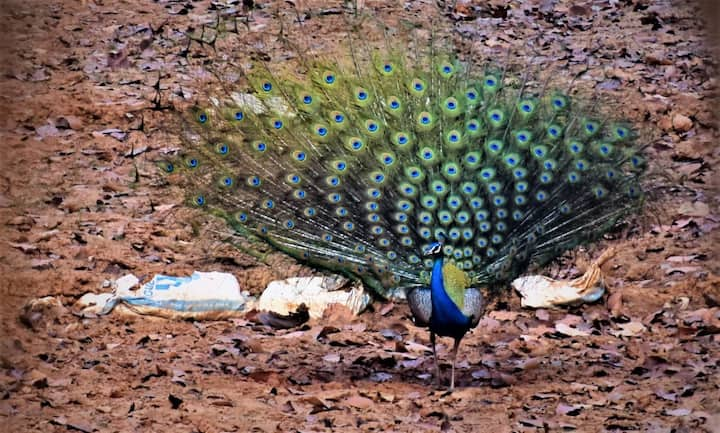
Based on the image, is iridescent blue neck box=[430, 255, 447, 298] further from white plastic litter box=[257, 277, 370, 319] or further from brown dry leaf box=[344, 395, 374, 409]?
white plastic litter box=[257, 277, 370, 319]

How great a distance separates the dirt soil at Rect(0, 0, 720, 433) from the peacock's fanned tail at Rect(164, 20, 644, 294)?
354 millimetres

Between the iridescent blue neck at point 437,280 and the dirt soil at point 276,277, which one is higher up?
the iridescent blue neck at point 437,280

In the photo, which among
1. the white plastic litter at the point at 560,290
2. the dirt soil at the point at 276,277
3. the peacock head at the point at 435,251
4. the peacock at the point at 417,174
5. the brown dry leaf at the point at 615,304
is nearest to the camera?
the peacock head at the point at 435,251

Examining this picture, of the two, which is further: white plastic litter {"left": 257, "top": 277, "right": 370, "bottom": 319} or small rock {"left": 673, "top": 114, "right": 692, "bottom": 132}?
small rock {"left": 673, "top": 114, "right": 692, "bottom": 132}

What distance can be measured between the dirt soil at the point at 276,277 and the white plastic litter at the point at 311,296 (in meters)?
0.08

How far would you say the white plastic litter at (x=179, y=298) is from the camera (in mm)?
6957

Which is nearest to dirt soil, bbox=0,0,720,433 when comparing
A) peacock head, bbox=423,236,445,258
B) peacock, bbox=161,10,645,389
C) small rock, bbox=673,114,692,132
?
small rock, bbox=673,114,692,132

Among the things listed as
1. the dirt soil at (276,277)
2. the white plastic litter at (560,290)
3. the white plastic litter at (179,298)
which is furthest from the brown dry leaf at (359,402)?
the white plastic litter at (560,290)

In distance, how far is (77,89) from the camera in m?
10.4

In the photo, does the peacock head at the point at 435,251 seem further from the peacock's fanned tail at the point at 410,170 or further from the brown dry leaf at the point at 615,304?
the brown dry leaf at the point at 615,304

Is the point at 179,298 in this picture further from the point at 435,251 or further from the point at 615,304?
the point at 615,304

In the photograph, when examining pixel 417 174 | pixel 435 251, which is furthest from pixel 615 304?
pixel 435 251

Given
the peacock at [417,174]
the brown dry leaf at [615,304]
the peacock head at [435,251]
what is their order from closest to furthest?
1. the peacock head at [435,251]
2. the peacock at [417,174]
3. the brown dry leaf at [615,304]

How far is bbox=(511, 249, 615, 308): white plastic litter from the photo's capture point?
285 inches
